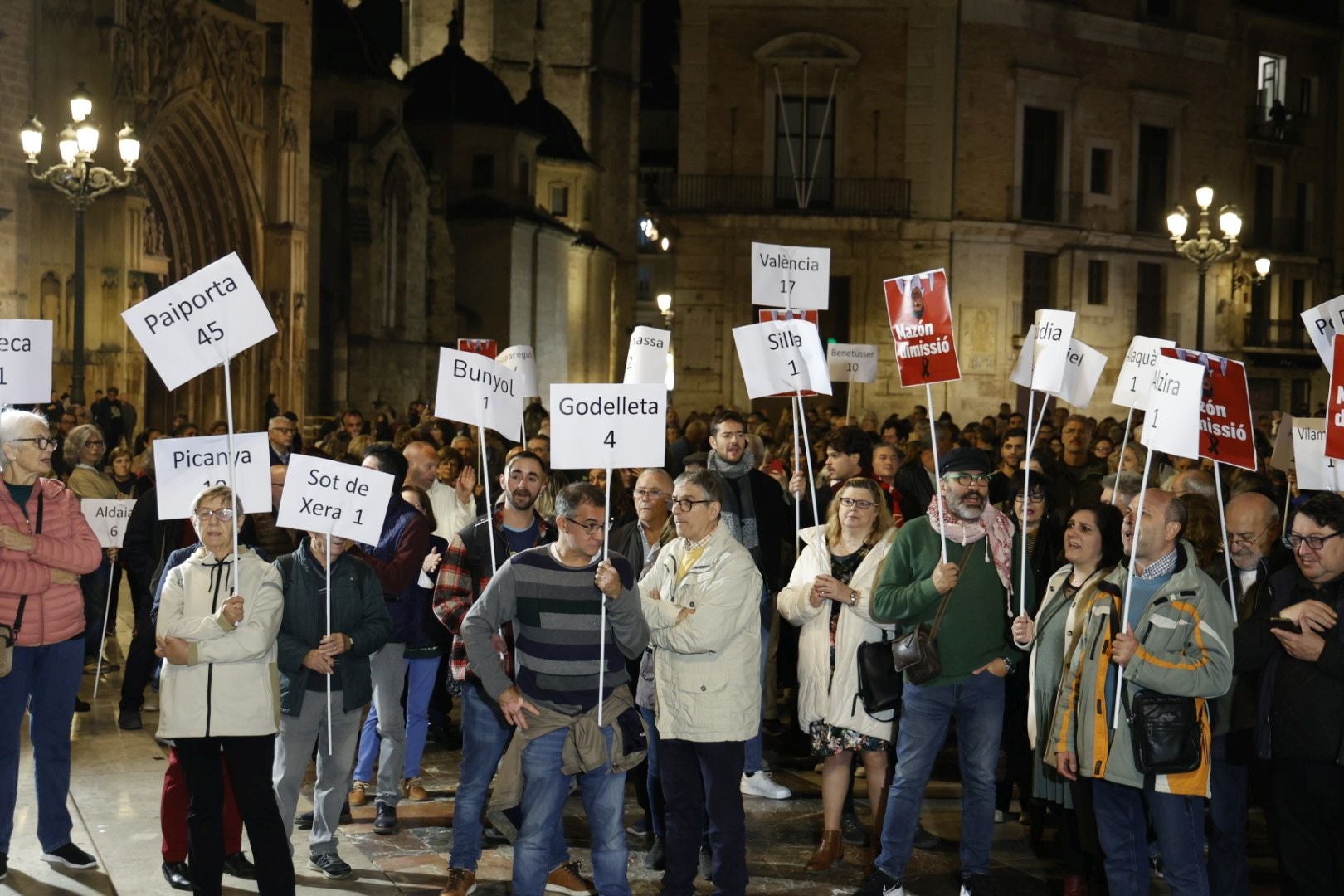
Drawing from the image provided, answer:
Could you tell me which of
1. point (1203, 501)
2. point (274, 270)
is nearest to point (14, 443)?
point (1203, 501)

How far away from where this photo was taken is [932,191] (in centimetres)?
3703

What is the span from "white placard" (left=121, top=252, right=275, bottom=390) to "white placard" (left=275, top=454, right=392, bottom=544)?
0.66 metres

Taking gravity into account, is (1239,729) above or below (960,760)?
above

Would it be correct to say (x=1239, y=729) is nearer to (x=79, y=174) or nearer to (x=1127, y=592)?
(x=1127, y=592)

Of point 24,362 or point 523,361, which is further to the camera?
point 523,361

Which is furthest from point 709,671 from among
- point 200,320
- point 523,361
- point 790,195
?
point 790,195

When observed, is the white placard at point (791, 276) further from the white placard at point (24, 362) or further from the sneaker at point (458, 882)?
the sneaker at point (458, 882)

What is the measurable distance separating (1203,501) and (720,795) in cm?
291

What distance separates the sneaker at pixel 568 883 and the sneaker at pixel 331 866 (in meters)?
1.02

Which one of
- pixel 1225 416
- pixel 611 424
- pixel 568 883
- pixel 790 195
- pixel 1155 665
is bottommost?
pixel 568 883

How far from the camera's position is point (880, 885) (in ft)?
25.0

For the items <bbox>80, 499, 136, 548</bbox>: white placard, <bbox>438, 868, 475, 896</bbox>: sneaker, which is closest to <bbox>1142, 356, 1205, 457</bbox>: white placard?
<bbox>438, 868, 475, 896</bbox>: sneaker

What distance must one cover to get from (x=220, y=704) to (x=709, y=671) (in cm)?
211

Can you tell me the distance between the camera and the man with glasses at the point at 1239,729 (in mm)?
7125
